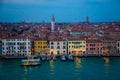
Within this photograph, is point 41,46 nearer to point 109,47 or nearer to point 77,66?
point 109,47

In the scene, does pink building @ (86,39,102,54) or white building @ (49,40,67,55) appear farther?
pink building @ (86,39,102,54)

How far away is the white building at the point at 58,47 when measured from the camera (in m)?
10.1

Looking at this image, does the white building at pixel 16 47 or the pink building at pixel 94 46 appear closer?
the white building at pixel 16 47

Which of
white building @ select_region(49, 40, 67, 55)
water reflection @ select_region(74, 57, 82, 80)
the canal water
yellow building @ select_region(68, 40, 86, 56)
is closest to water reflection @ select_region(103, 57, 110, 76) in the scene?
the canal water

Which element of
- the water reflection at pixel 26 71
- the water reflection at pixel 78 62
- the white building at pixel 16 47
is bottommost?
the water reflection at pixel 26 71

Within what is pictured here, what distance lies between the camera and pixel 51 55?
983cm

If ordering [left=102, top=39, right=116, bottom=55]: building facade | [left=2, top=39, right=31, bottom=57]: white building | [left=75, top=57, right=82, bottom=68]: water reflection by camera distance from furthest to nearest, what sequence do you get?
[left=102, top=39, right=116, bottom=55]: building facade
[left=2, top=39, right=31, bottom=57]: white building
[left=75, top=57, right=82, bottom=68]: water reflection

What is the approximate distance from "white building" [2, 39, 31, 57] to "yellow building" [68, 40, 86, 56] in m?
1.06

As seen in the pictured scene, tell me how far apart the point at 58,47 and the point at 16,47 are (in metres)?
1.05

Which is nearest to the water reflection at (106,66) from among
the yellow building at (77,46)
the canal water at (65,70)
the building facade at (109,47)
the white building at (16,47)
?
the canal water at (65,70)

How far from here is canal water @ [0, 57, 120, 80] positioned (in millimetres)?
6723

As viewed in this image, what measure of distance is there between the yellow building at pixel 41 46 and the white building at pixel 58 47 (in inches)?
4.5

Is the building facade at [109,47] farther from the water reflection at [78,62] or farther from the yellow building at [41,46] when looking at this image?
the yellow building at [41,46]

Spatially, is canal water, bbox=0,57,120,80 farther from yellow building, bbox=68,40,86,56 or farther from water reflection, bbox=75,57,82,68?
yellow building, bbox=68,40,86,56
